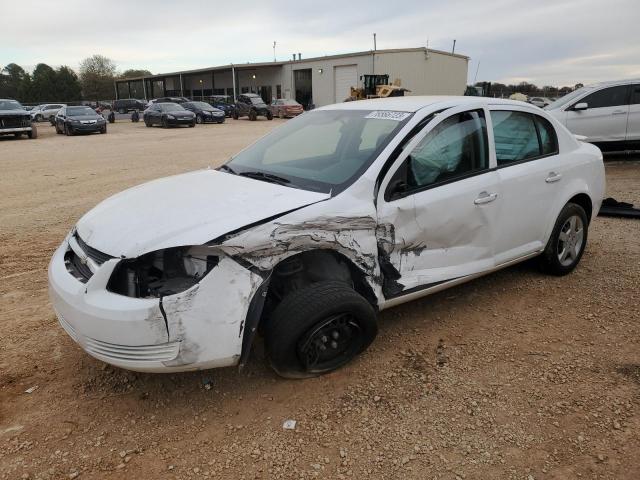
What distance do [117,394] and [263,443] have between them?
991 mm

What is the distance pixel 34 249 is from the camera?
555 centimetres

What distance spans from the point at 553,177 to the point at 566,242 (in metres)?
0.69

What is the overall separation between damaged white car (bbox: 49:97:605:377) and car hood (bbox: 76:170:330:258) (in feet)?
0.04

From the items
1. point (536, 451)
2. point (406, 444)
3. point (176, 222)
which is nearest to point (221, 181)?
point (176, 222)

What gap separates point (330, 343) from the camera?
304 centimetres

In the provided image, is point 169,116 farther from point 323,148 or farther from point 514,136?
point 514,136

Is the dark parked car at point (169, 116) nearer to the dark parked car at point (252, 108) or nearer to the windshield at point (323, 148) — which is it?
the dark parked car at point (252, 108)

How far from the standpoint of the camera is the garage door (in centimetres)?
4262

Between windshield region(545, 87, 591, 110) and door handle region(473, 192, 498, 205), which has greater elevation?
windshield region(545, 87, 591, 110)

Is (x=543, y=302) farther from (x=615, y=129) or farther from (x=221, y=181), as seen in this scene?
(x=615, y=129)

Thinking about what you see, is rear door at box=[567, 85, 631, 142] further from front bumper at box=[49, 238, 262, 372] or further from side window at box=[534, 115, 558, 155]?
front bumper at box=[49, 238, 262, 372]

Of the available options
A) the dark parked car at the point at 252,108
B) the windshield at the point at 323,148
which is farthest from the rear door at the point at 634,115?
the dark parked car at the point at 252,108

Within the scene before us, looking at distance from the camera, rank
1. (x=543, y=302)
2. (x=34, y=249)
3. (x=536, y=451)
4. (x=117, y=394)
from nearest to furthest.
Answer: (x=536, y=451) → (x=117, y=394) → (x=543, y=302) → (x=34, y=249)

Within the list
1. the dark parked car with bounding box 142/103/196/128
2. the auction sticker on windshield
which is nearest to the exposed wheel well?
the auction sticker on windshield
